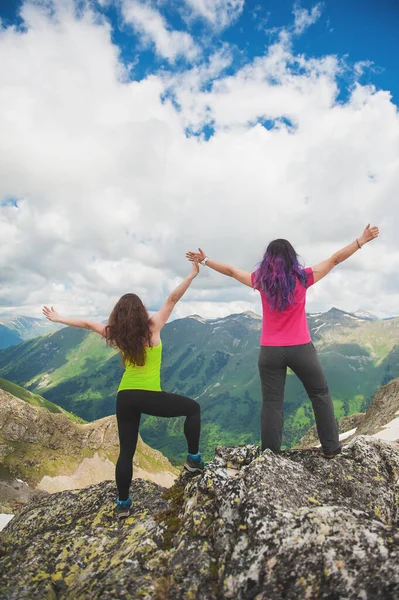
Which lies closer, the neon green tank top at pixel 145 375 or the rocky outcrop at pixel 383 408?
the neon green tank top at pixel 145 375

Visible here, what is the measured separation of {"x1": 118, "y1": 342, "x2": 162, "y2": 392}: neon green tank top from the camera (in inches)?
312

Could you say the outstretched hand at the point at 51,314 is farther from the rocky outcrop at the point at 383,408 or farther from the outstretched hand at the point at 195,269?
the rocky outcrop at the point at 383,408

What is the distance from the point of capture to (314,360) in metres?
8.19

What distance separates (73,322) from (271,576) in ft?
22.9

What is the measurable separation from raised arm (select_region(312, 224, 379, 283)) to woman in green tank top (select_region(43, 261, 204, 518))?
3.39 m

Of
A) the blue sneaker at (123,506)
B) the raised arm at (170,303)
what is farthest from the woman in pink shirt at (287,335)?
the blue sneaker at (123,506)

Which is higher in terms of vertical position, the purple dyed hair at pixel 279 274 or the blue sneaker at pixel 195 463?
the purple dyed hair at pixel 279 274

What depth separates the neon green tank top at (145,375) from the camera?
26.0 ft

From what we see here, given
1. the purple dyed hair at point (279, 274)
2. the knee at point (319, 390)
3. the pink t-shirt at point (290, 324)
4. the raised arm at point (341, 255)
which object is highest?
the raised arm at point (341, 255)

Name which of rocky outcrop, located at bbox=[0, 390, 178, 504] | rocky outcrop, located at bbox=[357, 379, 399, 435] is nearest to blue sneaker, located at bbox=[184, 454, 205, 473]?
rocky outcrop, located at bbox=[357, 379, 399, 435]

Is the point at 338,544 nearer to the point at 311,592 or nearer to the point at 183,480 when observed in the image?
the point at 311,592

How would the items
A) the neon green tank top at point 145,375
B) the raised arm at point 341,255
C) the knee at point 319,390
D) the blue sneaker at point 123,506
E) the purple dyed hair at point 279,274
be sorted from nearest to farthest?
1. the neon green tank top at point 145,375
2. the purple dyed hair at point 279,274
3. the blue sneaker at point 123,506
4. the knee at point 319,390
5. the raised arm at point 341,255

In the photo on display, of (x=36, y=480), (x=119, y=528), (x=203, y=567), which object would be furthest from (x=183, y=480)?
(x=36, y=480)

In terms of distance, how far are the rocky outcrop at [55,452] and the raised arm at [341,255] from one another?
4505 inches
